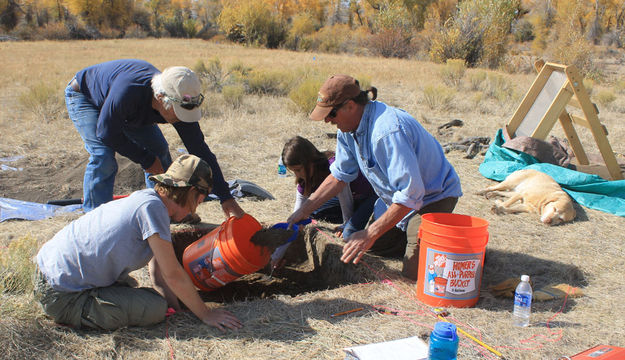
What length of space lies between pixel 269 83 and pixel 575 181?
798cm

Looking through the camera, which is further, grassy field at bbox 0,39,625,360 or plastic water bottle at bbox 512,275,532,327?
plastic water bottle at bbox 512,275,532,327

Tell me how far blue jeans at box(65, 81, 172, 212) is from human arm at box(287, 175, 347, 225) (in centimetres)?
147

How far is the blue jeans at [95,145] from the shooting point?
157 inches

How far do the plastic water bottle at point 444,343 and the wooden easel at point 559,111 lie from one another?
460cm

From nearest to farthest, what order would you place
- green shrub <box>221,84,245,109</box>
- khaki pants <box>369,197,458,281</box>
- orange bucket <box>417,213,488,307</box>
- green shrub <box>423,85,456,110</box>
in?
orange bucket <box>417,213,488,307</box> < khaki pants <box>369,197,458,281</box> < green shrub <box>221,84,245,109</box> < green shrub <box>423,85,456,110</box>

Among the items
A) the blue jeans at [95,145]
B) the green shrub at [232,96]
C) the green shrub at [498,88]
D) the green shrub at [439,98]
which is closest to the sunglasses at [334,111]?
the blue jeans at [95,145]

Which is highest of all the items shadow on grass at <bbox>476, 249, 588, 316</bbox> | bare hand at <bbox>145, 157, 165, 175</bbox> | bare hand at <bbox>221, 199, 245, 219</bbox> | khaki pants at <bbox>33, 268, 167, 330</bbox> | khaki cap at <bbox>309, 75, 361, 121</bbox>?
khaki cap at <bbox>309, 75, 361, 121</bbox>

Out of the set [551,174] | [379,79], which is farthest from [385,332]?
[379,79]

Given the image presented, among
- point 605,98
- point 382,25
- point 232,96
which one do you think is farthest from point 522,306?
point 382,25

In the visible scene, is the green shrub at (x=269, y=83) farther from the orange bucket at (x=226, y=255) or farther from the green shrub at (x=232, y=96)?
the orange bucket at (x=226, y=255)

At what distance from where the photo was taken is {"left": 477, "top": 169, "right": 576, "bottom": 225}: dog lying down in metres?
4.78

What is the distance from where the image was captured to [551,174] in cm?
561

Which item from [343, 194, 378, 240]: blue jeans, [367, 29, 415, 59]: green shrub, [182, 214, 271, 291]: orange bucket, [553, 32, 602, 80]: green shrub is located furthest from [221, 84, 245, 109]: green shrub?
[367, 29, 415, 59]: green shrub

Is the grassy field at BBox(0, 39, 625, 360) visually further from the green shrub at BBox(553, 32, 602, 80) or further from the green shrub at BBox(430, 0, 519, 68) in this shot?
the green shrub at BBox(430, 0, 519, 68)
